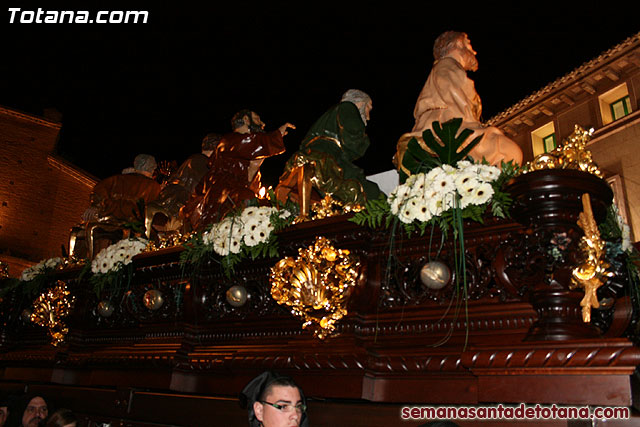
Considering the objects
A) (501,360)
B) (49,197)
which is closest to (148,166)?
(501,360)

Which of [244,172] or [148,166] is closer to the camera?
[244,172]

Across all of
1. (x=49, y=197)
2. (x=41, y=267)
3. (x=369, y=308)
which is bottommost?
(x=369, y=308)

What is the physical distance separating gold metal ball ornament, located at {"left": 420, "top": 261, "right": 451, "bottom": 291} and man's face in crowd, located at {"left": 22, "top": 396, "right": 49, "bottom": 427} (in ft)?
12.4

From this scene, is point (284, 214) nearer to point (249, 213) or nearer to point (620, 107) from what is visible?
point (249, 213)

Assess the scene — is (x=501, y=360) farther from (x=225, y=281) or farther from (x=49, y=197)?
(x=49, y=197)

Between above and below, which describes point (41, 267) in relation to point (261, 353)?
above

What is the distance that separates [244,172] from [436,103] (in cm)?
205

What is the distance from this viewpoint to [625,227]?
11.7 feet

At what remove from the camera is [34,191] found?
15555 mm

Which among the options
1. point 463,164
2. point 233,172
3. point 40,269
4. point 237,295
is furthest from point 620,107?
point 40,269

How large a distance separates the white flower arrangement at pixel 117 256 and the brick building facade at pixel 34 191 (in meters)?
10.3

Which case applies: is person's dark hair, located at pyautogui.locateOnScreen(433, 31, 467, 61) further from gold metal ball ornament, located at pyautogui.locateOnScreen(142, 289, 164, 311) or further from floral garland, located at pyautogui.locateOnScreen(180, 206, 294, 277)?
gold metal ball ornament, located at pyautogui.locateOnScreen(142, 289, 164, 311)

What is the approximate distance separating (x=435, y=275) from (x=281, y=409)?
3.90ft

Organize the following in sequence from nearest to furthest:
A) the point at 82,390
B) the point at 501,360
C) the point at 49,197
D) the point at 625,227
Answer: the point at 501,360
the point at 625,227
the point at 82,390
the point at 49,197
